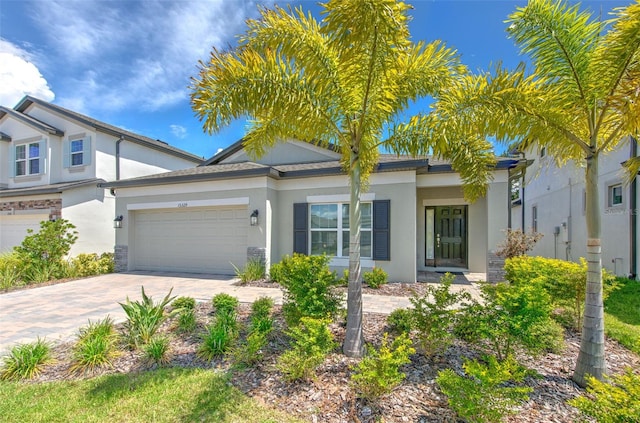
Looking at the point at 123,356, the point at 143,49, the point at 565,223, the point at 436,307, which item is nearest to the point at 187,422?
the point at 123,356

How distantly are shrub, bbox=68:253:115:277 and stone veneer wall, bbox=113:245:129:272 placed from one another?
245 mm

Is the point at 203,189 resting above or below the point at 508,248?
above

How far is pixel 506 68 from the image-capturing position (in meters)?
3.55

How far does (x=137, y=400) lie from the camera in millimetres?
3031

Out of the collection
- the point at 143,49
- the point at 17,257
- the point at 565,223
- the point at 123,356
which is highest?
the point at 143,49

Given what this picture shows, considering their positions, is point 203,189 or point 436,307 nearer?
point 436,307

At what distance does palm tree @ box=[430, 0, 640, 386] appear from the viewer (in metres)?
3.01

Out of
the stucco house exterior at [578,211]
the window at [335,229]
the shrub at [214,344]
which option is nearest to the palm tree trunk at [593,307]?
the stucco house exterior at [578,211]

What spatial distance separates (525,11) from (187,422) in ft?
18.4

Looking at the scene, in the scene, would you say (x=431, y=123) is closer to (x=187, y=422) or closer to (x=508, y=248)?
(x=187, y=422)

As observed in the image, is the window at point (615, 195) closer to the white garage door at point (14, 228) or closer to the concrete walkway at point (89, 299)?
the concrete walkway at point (89, 299)

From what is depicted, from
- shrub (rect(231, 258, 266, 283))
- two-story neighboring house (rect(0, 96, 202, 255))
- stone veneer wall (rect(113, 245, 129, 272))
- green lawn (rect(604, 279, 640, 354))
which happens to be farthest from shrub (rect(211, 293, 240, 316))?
two-story neighboring house (rect(0, 96, 202, 255))

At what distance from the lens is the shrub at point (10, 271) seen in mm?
8474

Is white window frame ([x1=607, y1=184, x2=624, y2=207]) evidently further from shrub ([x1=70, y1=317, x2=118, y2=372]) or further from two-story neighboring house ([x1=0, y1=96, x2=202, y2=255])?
two-story neighboring house ([x1=0, y1=96, x2=202, y2=255])
